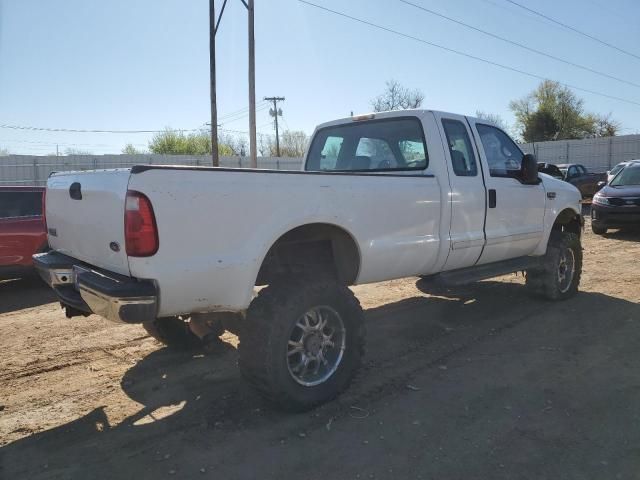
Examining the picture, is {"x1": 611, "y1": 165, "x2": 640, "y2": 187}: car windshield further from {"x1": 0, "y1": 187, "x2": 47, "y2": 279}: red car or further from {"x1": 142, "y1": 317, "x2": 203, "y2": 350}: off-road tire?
{"x1": 0, "y1": 187, "x2": 47, "y2": 279}: red car

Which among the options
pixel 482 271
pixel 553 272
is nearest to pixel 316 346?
pixel 482 271

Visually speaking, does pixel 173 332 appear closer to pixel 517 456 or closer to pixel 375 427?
pixel 375 427

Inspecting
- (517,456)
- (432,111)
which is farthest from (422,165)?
(517,456)

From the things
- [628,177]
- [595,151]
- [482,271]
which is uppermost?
[595,151]

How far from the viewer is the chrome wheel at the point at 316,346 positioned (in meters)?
3.58

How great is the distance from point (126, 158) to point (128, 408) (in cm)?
2331

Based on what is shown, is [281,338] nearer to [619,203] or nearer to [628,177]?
[619,203]

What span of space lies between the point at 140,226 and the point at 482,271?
348 centimetres

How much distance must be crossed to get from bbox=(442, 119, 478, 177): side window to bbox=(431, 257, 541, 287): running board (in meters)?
0.92

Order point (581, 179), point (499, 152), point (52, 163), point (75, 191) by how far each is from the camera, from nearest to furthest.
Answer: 1. point (75, 191)
2. point (499, 152)
3. point (581, 179)
4. point (52, 163)

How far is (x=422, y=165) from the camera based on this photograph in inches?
185

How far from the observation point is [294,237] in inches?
145

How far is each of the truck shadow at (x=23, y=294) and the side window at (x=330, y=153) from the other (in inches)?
169

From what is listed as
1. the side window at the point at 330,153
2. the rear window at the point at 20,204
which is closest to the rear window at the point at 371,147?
the side window at the point at 330,153
